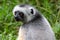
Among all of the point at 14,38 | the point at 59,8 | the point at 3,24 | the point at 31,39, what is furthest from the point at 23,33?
the point at 59,8

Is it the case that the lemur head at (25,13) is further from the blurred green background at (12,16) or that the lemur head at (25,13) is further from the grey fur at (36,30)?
the blurred green background at (12,16)

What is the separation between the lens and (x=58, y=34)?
26.7 feet

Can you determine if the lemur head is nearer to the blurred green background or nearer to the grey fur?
the grey fur

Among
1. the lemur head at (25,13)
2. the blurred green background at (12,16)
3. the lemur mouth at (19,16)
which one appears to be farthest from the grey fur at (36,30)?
the blurred green background at (12,16)

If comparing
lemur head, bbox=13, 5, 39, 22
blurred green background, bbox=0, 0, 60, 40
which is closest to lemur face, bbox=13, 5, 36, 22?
lemur head, bbox=13, 5, 39, 22

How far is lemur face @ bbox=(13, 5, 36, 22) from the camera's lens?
6.57 metres

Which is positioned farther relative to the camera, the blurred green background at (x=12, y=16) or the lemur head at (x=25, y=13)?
the blurred green background at (x=12, y=16)

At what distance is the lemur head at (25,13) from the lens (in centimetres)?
658

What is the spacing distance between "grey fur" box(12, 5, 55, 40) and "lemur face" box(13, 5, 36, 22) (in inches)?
3.1

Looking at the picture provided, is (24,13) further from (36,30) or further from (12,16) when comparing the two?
(12,16)

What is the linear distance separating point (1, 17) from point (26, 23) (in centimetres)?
225

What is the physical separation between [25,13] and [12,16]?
2193 millimetres

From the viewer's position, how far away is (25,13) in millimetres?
6633

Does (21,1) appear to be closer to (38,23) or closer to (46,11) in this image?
(46,11)
